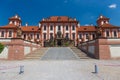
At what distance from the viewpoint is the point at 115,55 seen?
19.9 m

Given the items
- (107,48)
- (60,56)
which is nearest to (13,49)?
(60,56)

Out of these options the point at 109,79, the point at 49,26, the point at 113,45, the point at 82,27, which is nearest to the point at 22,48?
the point at 113,45

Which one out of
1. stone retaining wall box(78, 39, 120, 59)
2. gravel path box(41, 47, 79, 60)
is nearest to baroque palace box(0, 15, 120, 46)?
gravel path box(41, 47, 79, 60)

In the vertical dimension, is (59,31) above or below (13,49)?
above

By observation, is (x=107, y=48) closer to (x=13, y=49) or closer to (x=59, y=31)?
(x=13, y=49)

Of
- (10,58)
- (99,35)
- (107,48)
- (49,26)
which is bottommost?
(10,58)

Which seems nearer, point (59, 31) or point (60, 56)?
point (60, 56)

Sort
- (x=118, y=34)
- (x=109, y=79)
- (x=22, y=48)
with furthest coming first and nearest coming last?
(x=118, y=34) → (x=22, y=48) → (x=109, y=79)

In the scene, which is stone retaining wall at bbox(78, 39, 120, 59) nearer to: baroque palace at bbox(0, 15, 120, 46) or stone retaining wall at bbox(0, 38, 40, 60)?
stone retaining wall at bbox(0, 38, 40, 60)

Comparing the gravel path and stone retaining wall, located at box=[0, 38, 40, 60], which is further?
the gravel path

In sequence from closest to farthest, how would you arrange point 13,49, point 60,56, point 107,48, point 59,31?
point 107,48 < point 13,49 < point 60,56 < point 59,31

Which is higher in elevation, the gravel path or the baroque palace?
the baroque palace

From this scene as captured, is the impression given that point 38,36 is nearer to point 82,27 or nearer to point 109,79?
point 82,27

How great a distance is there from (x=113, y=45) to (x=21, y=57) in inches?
567
